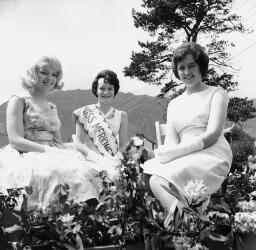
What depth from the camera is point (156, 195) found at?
2391 millimetres

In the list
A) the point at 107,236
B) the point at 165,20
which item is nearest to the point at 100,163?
the point at 107,236

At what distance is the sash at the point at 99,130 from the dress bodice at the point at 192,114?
906 mm

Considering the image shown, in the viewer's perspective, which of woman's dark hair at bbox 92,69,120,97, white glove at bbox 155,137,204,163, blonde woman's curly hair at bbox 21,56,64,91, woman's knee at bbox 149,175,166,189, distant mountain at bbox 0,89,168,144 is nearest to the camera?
woman's knee at bbox 149,175,166,189

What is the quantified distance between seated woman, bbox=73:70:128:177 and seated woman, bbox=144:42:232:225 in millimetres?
888

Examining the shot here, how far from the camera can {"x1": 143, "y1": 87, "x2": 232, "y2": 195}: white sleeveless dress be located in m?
2.45

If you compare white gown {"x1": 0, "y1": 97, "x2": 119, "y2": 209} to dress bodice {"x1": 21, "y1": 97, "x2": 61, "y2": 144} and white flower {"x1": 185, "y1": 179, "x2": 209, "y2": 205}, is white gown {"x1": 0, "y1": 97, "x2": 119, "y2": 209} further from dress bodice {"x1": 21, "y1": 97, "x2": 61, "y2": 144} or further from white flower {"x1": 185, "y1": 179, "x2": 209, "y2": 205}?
white flower {"x1": 185, "y1": 179, "x2": 209, "y2": 205}

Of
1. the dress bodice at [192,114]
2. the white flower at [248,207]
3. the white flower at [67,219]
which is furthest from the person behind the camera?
the dress bodice at [192,114]

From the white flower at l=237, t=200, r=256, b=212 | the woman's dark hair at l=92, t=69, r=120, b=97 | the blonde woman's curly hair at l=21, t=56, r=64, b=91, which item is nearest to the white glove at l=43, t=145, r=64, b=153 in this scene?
the blonde woman's curly hair at l=21, t=56, r=64, b=91

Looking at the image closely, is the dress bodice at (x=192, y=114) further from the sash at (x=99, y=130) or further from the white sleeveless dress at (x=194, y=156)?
the sash at (x=99, y=130)

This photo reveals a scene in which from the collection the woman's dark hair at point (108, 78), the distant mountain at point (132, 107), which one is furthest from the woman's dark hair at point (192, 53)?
the distant mountain at point (132, 107)

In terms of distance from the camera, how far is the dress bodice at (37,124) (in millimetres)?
3209

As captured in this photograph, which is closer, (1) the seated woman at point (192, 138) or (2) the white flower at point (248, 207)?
(2) the white flower at point (248, 207)

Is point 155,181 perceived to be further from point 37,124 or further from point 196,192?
point 37,124

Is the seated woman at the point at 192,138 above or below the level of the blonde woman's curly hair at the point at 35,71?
below
